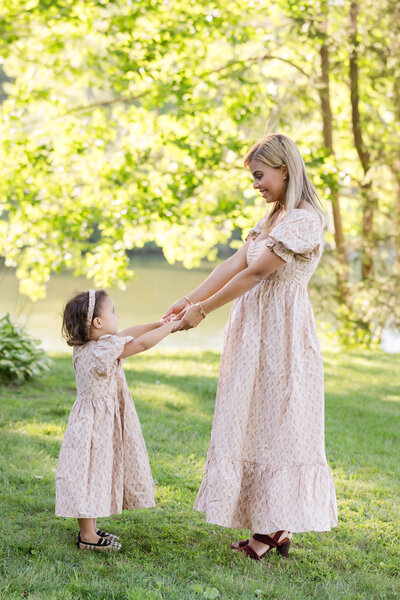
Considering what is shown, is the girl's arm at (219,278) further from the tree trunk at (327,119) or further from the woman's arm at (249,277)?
the tree trunk at (327,119)

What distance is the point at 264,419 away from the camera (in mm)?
2998

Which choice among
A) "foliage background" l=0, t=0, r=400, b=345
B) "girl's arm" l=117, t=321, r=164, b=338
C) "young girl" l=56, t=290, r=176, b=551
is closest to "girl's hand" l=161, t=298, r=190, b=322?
"girl's arm" l=117, t=321, r=164, b=338

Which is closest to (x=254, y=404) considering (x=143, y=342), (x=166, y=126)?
(x=143, y=342)

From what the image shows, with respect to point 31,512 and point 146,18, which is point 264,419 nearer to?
point 31,512

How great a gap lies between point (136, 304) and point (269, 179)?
1574cm

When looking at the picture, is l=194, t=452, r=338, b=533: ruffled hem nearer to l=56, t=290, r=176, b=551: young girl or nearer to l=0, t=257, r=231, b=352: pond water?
l=56, t=290, r=176, b=551: young girl

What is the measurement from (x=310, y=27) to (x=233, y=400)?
26.1 feet

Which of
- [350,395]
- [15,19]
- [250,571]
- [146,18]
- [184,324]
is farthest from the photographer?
[146,18]

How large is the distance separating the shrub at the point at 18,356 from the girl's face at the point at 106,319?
3.54 m

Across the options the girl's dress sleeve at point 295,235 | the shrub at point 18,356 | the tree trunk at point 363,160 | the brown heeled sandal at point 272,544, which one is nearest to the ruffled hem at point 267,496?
the brown heeled sandal at point 272,544

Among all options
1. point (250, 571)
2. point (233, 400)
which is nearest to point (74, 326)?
point (233, 400)

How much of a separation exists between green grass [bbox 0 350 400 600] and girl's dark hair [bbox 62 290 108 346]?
35.2 inches

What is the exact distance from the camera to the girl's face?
304cm

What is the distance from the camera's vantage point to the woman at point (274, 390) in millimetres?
2895
